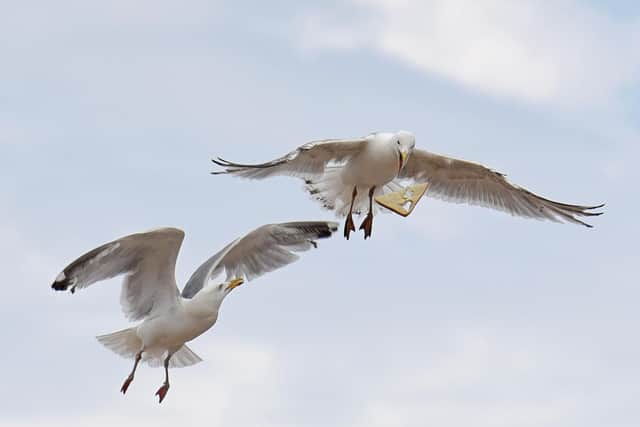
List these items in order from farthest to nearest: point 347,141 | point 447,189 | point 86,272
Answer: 1. point 447,189
2. point 347,141
3. point 86,272

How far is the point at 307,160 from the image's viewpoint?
14453 millimetres

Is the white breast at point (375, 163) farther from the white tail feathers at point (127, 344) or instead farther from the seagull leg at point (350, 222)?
the white tail feathers at point (127, 344)

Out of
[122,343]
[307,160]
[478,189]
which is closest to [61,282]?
[122,343]

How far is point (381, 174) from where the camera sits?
569 inches

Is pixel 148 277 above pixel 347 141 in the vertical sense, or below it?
below

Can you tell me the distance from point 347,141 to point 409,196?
970 millimetres

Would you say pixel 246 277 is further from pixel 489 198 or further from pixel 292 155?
pixel 489 198

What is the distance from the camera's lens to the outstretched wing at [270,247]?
15.1 metres

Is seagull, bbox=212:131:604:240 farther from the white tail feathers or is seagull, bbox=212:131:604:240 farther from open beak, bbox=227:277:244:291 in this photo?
the white tail feathers

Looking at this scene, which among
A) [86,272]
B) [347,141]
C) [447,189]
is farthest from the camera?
A: [447,189]

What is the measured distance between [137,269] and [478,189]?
3935 millimetres

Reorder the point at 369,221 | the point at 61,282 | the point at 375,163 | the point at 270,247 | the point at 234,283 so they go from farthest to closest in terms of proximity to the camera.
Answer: the point at 270,247 < the point at 369,221 < the point at 375,163 < the point at 234,283 < the point at 61,282

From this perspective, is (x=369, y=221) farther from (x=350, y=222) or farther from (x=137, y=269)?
(x=137, y=269)

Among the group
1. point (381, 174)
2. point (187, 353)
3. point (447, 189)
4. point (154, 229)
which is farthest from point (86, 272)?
point (447, 189)
